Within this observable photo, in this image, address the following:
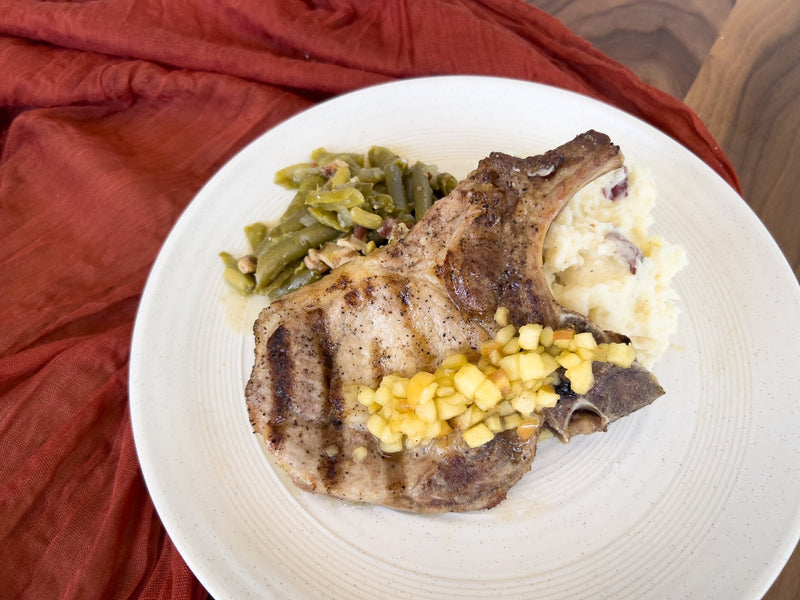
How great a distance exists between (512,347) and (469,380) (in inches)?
11.5

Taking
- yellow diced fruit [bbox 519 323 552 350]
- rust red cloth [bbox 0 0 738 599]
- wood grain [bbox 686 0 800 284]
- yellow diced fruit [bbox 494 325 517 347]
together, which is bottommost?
rust red cloth [bbox 0 0 738 599]

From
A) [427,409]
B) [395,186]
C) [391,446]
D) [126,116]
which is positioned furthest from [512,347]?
[126,116]

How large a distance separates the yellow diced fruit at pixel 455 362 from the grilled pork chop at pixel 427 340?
0.08 m

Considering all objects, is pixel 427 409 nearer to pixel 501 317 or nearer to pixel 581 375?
pixel 501 317

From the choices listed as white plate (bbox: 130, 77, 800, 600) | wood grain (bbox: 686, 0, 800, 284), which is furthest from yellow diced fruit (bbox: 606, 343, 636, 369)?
wood grain (bbox: 686, 0, 800, 284)

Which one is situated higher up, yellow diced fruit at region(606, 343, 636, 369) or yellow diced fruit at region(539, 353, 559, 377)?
yellow diced fruit at region(606, 343, 636, 369)

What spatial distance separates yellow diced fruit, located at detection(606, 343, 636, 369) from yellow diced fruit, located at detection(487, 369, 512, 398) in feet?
1.75

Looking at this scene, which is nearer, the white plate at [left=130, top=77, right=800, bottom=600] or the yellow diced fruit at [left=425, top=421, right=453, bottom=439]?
the yellow diced fruit at [left=425, top=421, right=453, bottom=439]

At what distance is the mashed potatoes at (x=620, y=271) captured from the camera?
10.8 feet

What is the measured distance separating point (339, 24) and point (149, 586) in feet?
14.7

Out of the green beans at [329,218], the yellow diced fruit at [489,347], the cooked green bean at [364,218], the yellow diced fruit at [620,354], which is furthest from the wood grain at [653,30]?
the yellow diced fruit at [489,347]

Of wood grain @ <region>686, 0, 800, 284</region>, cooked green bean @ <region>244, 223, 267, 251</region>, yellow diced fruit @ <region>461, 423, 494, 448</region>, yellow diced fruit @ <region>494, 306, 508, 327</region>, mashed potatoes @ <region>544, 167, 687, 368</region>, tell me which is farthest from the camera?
wood grain @ <region>686, 0, 800, 284</region>

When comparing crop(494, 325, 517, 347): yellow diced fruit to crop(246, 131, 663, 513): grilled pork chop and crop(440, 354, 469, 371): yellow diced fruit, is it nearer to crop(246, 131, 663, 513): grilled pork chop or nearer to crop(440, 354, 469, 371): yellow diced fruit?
crop(246, 131, 663, 513): grilled pork chop

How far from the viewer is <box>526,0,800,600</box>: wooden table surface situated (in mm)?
4500
